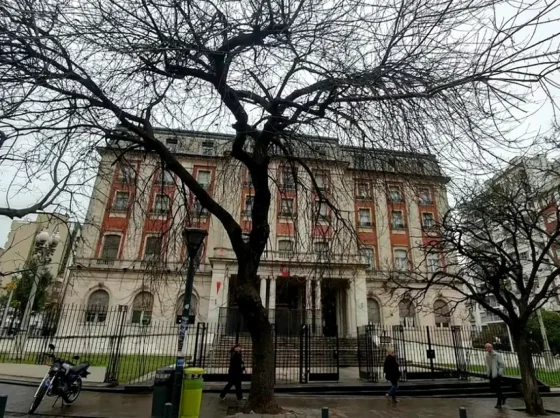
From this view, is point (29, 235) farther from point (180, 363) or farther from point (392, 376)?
point (392, 376)

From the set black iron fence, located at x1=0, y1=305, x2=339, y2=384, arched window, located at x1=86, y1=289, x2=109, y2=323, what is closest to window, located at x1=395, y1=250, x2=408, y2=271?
black iron fence, located at x1=0, y1=305, x2=339, y2=384

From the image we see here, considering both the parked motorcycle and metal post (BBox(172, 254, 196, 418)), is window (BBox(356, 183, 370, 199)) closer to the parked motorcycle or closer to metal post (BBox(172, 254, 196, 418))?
metal post (BBox(172, 254, 196, 418))

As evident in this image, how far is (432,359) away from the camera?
15273 mm

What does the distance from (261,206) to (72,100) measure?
14.9 feet

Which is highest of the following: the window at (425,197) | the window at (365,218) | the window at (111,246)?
the window at (365,218)

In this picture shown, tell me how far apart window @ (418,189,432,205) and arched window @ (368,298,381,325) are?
2584 cm

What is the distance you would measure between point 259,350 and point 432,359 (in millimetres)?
10726

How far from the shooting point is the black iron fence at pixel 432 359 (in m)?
15.2

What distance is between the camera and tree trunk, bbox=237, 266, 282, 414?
7.46 m

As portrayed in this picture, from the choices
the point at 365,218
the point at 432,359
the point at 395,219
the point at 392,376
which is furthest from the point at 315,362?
the point at 365,218

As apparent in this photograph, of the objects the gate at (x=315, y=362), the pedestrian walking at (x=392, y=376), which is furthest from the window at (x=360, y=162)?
the gate at (x=315, y=362)

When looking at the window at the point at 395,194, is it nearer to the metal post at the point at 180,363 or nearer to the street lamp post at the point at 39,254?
the metal post at the point at 180,363

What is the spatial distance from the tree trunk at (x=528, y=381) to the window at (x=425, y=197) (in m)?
5.87

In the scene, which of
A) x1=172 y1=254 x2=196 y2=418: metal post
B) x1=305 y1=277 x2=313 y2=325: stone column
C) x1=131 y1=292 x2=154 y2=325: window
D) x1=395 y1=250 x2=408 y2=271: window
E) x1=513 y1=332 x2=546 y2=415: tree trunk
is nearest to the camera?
x1=172 y1=254 x2=196 y2=418: metal post
